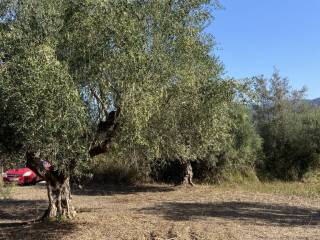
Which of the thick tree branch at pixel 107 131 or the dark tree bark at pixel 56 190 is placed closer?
the thick tree branch at pixel 107 131

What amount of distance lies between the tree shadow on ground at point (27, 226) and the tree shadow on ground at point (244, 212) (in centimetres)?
328

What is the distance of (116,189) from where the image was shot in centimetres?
2338

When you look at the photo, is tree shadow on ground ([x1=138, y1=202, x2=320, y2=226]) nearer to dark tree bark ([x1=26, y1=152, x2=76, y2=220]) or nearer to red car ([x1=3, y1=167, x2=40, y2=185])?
dark tree bark ([x1=26, y1=152, x2=76, y2=220])

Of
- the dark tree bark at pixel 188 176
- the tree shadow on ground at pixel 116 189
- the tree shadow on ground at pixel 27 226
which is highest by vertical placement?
the dark tree bark at pixel 188 176

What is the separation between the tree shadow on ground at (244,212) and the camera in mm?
13844

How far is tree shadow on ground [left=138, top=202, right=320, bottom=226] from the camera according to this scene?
13844mm

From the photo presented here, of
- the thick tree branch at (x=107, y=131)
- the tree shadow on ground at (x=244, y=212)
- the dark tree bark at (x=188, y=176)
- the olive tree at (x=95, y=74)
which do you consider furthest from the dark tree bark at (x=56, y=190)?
the dark tree bark at (x=188, y=176)

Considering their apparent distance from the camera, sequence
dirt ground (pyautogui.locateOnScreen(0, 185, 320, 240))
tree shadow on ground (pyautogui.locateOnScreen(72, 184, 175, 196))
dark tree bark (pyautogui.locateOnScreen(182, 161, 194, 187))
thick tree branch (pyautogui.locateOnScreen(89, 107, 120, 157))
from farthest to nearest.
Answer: dark tree bark (pyautogui.locateOnScreen(182, 161, 194, 187)) → tree shadow on ground (pyautogui.locateOnScreen(72, 184, 175, 196)) → dirt ground (pyautogui.locateOnScreen(0, 185, 320, 240)) → thick tree branch (pyautogui.locateOnScreen(89, 107, 120, 157))

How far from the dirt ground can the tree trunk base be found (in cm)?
30

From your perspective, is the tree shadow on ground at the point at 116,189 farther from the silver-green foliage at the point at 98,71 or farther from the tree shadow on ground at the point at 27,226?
the silver-green foliage at the point at 98,71

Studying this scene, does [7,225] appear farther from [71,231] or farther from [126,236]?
[126,236]

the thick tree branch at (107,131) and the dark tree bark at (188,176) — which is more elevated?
the thick tree branch at (107,131)

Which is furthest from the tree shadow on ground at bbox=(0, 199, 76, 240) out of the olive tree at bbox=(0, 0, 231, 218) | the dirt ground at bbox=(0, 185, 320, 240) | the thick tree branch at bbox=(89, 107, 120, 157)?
the thick tree branch at bbox=(89, 107, 120, 157)

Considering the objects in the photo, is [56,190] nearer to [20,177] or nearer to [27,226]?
[27,226]
